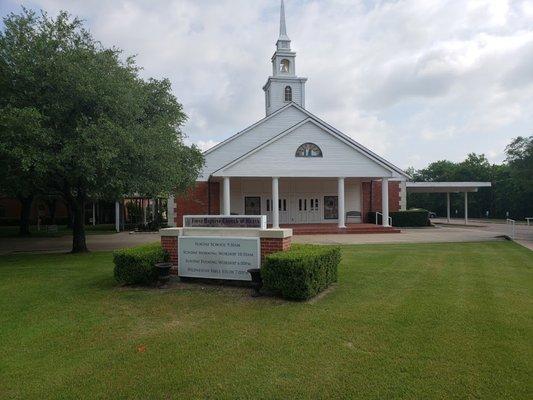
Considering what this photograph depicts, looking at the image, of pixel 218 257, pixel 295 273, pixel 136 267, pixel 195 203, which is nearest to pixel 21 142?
pixel 136 267

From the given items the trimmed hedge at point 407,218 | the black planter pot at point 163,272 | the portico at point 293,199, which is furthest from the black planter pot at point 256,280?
the trimmed hedge at point 407,218

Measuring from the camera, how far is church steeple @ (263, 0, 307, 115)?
32562mm

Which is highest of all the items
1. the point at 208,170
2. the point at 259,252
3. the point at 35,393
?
the point at 208,170

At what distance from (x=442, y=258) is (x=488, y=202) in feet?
152

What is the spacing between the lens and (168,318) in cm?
680

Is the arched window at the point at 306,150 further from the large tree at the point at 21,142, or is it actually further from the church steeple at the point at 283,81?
the large tree at the point at 21,142

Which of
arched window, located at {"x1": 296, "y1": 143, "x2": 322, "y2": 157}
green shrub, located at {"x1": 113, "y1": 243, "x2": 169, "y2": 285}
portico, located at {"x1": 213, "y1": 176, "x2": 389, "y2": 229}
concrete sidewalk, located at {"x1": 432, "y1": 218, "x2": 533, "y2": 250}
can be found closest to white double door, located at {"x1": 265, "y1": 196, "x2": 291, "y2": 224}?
portico, located at {"x1": 213, "y1": 176, "x2": 389, "y2": 229}

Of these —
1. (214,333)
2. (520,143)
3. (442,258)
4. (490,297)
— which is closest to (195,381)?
(214,333)

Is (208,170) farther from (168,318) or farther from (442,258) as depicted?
(168,318)

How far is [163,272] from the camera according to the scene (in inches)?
354

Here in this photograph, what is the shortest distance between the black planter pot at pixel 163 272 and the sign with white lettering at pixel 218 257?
16.8 inches

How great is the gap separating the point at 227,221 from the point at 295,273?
229cm

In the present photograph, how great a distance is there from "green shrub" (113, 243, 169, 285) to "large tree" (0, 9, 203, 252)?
441 cm

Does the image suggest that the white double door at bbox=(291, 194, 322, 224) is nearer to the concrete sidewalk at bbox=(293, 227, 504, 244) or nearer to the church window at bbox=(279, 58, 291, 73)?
the concrete sidewalk at bbox=(293, 227, 504, 244)
